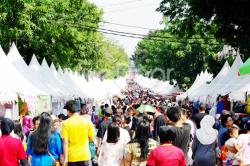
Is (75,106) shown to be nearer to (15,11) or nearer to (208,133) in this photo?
(208,133)

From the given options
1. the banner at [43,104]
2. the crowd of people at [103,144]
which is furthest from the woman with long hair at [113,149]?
the banner at [43,104]

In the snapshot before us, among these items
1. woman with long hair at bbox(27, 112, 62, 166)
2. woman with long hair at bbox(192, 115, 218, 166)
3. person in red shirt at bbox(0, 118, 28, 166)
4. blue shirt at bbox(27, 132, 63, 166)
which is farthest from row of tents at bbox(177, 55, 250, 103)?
person in red shirt at bbox(0, 118, 28, 166)

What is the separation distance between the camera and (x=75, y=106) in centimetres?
878

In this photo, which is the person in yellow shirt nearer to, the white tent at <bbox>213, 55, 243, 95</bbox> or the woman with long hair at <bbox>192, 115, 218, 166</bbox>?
the woman with long hair at <bbox>192, 115, 218, 166</bbox>

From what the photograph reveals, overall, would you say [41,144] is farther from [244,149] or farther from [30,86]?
[30,86]

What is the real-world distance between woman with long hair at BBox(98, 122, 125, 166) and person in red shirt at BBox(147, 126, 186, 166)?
223cm

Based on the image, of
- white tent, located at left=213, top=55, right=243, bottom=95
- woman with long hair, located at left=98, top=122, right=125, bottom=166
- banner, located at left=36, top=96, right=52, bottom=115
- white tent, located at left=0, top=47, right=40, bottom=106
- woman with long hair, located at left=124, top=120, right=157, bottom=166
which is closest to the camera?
woman with long hair, located at left=124, top=120, right=157, bottom=166

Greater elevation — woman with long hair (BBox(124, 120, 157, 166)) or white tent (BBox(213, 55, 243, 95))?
white tent (BBox(213, 55, 243, 95))

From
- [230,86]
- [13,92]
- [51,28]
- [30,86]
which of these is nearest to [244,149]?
[13,92]

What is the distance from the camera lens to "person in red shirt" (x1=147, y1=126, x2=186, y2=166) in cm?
642

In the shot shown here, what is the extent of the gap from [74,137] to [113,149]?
2.16 ft

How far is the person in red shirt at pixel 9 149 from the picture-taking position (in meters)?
8.25

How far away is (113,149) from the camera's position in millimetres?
8758

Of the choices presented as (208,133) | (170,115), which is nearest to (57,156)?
(170,115)
